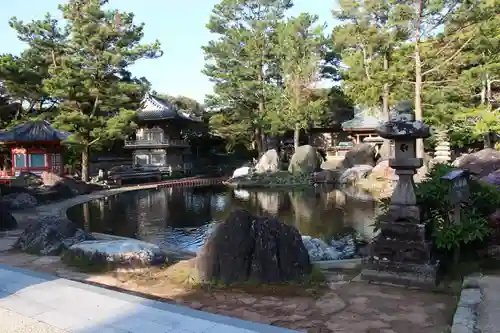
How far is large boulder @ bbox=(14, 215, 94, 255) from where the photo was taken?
7886 mm

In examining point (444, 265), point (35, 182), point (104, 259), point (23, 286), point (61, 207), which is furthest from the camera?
point (35, 182)

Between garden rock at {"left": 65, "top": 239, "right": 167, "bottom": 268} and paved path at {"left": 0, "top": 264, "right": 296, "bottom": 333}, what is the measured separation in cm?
148

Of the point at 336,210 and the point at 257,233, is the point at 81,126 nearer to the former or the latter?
the point at 336,210

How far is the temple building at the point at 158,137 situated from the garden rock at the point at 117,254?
88.8 feet

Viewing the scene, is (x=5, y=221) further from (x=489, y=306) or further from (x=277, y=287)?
(x=489, y=306)

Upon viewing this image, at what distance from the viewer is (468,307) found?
14.5 feet

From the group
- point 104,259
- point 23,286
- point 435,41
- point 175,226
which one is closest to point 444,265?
point 104,259

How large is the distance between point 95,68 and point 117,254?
18.5 metres

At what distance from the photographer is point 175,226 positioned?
12.6 m

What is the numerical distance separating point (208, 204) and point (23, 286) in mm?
12480

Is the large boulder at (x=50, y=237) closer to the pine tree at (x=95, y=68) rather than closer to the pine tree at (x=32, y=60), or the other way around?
→ the pine tree at (x=95, y=68)

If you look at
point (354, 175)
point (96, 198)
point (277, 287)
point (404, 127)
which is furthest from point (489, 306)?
point (354, 175)

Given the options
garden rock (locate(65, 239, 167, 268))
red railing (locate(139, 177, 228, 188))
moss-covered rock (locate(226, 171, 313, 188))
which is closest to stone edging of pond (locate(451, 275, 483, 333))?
garden rock (locate(65, 239, 167, 268))

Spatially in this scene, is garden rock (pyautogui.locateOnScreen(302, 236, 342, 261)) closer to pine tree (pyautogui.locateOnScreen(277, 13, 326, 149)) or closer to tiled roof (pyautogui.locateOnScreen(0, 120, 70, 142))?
tiled roof (pyautogui.locateOnScreen(0, 120, 70, 142))
